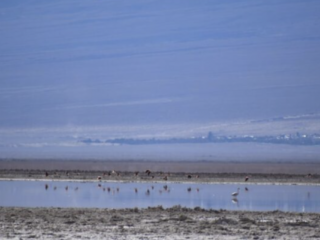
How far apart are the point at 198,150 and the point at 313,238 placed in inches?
3435

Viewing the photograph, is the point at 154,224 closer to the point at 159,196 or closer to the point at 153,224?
the point at 153,224

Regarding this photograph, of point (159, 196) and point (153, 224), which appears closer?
point (153, 224)

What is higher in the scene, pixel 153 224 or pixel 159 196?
pixel 159 196

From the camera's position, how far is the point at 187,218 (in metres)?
20.6

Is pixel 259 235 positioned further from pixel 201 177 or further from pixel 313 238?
pixel 201 177

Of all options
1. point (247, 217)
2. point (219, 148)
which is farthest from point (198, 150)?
point (247, 217)

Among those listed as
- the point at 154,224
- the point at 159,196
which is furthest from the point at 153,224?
the point at 159,196

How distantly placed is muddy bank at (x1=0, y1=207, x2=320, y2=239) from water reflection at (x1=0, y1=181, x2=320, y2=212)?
307 centimetres

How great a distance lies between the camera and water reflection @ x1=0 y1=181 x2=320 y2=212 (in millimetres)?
26453

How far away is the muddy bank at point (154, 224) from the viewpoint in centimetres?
1778

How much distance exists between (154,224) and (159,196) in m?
10.6

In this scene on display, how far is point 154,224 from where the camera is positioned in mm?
19766

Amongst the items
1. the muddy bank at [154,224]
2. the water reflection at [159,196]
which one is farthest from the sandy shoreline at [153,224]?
the water reflection at [159,196]

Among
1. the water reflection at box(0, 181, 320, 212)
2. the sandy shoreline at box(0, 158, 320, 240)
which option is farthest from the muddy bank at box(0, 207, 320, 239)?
the water reflection at box(0, 181, 320, 212)
